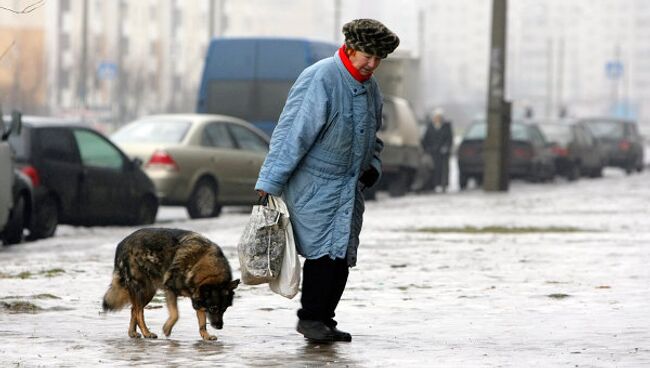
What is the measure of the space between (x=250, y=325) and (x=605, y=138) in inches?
1557

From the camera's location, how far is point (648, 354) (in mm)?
7809

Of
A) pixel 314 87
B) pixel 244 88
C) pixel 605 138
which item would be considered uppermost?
pixel 314 87

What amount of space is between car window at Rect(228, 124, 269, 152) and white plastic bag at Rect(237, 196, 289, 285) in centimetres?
1458

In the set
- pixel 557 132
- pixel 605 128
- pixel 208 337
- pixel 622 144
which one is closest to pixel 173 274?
pixel 208 337

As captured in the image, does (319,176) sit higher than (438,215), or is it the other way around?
(319,176)

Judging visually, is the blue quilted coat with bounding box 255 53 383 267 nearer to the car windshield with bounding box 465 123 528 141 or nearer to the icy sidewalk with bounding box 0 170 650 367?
the icy sidewalk with bounding box 0 170 650 367

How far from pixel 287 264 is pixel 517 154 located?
28.4 m

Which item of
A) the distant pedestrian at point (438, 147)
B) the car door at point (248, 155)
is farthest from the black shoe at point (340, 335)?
the distant pedestrian at point (438, 147)

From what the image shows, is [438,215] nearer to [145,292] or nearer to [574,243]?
[574,243]

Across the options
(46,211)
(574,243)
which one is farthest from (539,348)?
(46,211)

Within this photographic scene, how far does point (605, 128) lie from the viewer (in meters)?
48.8

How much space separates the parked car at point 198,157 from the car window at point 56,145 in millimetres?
2325

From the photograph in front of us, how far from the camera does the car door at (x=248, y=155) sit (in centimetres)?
2258

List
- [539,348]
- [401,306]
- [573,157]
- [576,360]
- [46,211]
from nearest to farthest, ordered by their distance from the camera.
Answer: [576,360]
[539,348]
[401,306]
[46,211]
[573,157]
